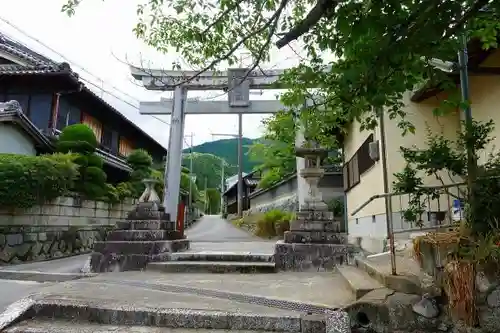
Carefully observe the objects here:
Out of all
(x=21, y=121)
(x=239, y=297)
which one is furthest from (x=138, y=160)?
(x=239, y=297)

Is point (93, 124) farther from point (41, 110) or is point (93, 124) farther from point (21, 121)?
point (21, 121)

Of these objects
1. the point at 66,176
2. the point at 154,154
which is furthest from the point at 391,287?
the point at 154,154

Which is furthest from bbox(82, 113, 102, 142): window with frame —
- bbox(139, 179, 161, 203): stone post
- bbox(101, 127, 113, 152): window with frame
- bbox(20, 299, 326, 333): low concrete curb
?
bbox(20, 299, 326, 333): low concrete curb

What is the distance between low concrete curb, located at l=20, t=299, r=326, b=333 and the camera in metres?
3.95

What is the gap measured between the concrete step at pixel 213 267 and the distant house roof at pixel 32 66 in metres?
9.23

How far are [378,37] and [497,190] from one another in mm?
2368

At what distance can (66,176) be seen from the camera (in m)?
10.9

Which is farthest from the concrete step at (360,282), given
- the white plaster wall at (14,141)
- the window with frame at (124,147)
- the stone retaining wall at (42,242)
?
the window with frame at (124,147)

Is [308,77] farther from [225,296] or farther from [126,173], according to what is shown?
[126,173]

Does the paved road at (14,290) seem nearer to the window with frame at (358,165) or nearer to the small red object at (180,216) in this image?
the small red object at (180,216)

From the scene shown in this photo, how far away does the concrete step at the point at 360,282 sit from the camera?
4.36m

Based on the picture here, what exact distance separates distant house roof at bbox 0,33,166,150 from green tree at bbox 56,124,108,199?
2.24 metres

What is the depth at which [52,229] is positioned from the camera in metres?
11.4

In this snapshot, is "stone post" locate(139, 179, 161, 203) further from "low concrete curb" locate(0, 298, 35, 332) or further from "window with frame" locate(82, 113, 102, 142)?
"window with frame" locate(82, 113, 102, 142)
